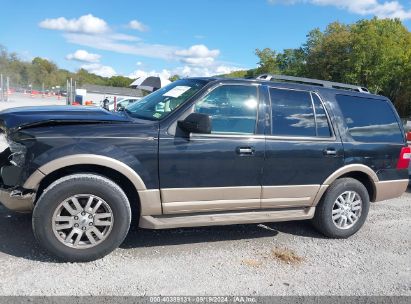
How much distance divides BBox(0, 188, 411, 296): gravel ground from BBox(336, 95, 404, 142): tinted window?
1.29 meters

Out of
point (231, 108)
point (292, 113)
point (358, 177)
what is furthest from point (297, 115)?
point (358, 177)

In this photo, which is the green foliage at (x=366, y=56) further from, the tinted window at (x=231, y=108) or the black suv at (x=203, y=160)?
A: the tinted window at (x=231, y=108)

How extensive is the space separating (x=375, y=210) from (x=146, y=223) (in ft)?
13.7

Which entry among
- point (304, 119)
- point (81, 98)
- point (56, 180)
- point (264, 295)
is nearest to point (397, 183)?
point (304, 119)

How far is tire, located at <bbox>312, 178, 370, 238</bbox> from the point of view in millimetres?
5238

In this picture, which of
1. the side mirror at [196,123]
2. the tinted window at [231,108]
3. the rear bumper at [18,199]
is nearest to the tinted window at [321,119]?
the tinted window at [231,108]

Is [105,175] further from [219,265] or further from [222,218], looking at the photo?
[219,265]

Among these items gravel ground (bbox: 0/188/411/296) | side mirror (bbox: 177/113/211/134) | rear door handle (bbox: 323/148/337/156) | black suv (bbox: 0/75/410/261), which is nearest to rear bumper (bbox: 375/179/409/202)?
black suv (bbox: 0/75/410/261)

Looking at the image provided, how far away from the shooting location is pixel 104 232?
4.13 m

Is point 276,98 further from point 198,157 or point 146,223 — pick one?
point 146,223

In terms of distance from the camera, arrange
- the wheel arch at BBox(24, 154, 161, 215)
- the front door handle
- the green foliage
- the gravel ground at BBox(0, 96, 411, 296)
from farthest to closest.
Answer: the green foliage
the front door handle
the wheel arch at BBox(24, 154, 161, 215)
the gravel ground at BBox(0, 96, 411, 296)

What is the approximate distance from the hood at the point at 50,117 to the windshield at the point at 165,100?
1.01ft

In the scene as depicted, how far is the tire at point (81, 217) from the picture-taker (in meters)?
3.91

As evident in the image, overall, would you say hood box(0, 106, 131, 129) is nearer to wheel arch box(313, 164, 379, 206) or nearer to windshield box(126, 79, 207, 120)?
windshield box(126, 79, 207, 120)
